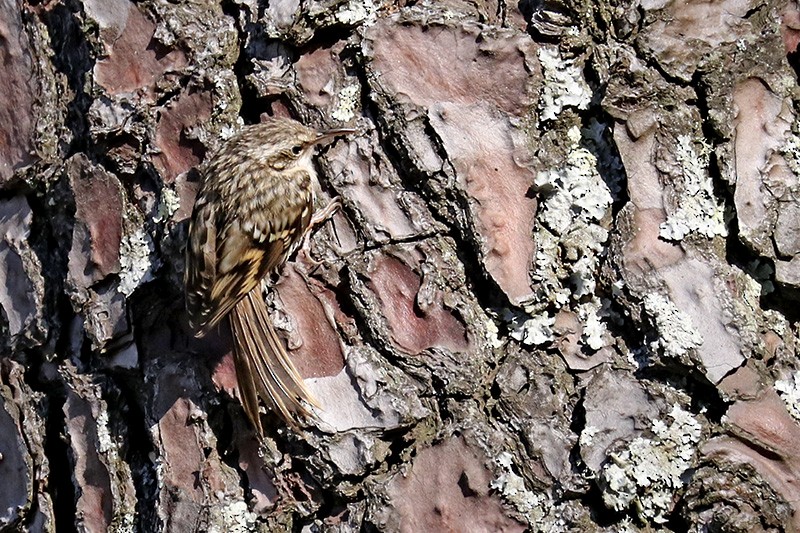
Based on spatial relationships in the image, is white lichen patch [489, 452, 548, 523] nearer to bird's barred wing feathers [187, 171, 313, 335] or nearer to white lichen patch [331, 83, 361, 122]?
bird's barred wing feathers [187, 171, 313, 335]

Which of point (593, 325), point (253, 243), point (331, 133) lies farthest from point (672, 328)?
point (253, 243)

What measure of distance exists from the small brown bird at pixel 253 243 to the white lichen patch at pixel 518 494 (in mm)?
372

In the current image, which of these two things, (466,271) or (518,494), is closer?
(518,494)

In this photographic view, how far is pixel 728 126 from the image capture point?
71.1 inches

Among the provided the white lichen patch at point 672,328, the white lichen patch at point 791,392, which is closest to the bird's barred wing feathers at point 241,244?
the white lichen patch at point 672,328

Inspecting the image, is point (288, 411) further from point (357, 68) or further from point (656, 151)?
point (656, 151)

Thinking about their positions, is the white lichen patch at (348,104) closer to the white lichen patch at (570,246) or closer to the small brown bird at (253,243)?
the small brown bird at (253,243)

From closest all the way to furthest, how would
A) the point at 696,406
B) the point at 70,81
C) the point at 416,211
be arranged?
1. the point at 696,406
2. the point at 416,211
3. the point at 70,81

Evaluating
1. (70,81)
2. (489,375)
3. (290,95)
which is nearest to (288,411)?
(489,375)

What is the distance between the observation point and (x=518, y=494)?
67.0 inches

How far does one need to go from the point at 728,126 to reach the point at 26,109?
1.46 m

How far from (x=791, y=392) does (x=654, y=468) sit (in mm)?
293

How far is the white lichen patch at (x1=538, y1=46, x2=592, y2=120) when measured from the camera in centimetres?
184

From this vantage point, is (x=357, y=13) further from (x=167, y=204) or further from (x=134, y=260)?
(x=134, y=260)
